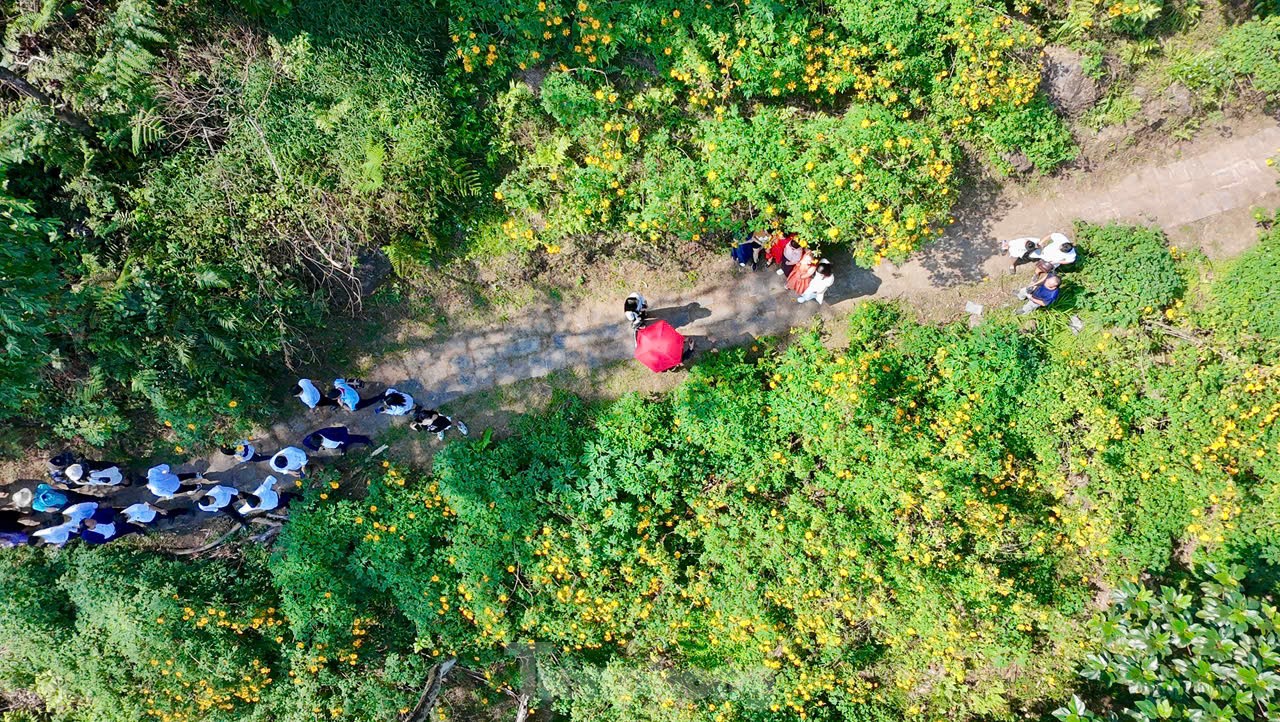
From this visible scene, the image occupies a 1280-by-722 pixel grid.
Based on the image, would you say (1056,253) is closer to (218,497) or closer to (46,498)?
(218,497)

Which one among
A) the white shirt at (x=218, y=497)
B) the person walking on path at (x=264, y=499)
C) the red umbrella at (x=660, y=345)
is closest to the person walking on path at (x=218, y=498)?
the white shirt at (x=218, y=497)

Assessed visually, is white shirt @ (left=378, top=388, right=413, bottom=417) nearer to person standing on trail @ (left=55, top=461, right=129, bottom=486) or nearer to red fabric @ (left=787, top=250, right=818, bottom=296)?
person standing on trail @ (left=55, top=461, right=129, bottom=486)

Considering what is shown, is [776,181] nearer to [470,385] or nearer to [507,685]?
[470,385]

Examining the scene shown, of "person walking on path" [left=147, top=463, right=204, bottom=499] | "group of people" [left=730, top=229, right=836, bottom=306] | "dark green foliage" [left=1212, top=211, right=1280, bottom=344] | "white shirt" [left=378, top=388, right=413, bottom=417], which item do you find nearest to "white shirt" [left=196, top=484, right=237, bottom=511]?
"person walking on path" [left=147, top=463, right=204, bottom=499]

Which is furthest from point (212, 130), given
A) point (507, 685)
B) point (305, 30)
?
point (507, 685)

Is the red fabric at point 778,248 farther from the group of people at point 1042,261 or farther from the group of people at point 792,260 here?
the group of people at point 1042,261

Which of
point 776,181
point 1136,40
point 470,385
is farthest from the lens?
point 470,385

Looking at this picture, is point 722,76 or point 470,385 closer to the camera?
point 722,76
